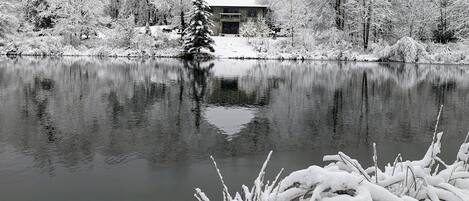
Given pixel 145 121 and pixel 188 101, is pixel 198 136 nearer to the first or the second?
pixel 145 121

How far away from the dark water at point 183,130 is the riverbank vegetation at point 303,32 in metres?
29.5

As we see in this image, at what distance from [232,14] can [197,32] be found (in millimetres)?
24512

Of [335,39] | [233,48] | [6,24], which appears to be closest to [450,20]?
[335,39]

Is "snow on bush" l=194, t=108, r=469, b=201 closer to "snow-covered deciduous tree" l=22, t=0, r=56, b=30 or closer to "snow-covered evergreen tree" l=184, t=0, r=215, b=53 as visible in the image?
"snow-covered evergreen tree" l=184, t=0, r=215, b=53

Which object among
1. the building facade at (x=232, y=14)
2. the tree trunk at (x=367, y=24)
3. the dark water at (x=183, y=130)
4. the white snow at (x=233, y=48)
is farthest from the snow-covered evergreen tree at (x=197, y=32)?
the dark water at (x=183, y=130)

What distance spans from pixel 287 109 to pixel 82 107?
7.81m

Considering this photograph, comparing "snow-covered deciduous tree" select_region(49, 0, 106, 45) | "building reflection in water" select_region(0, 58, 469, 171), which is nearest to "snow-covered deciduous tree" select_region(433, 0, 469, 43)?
"building reflection in water" select_region(0, 58, 469, 171)

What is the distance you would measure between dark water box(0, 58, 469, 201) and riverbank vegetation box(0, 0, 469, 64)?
2953 cm

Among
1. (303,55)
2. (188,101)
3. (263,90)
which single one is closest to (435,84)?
(263,90)

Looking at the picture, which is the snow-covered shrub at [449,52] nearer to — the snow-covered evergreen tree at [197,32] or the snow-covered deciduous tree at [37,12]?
the snow-covered evergreen tree at [197,32]

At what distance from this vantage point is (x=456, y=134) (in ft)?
46.8

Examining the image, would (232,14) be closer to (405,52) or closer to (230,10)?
(230,10)

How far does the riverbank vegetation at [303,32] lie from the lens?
54.4 m

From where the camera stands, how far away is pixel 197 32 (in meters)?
Result: 52.9
